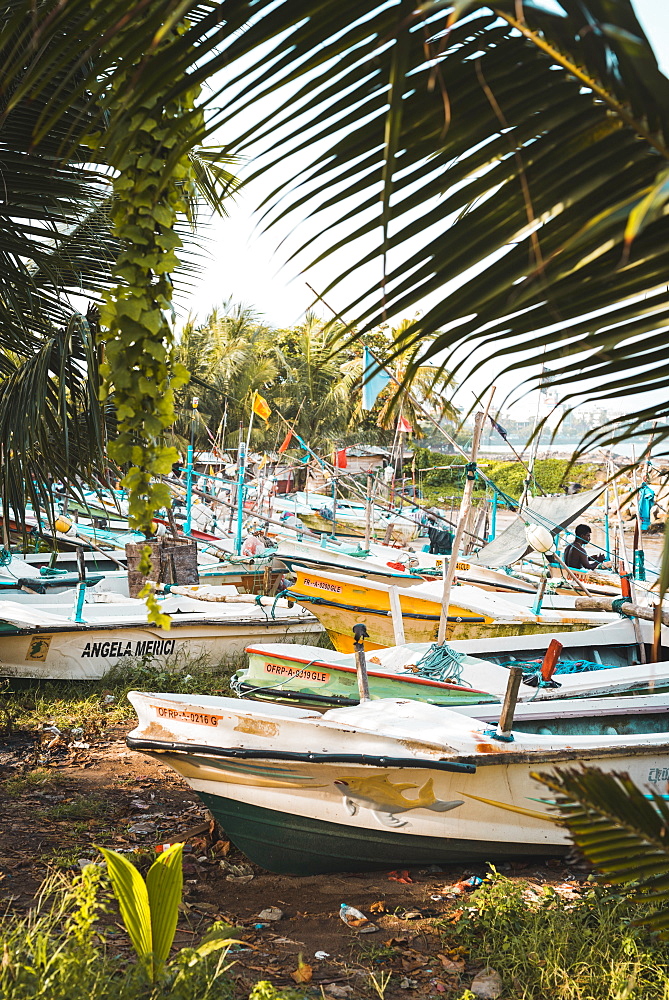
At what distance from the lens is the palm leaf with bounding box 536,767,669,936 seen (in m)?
1.93

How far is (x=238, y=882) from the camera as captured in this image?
217 inches

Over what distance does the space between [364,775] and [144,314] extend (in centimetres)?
375

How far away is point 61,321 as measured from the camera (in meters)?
5.67

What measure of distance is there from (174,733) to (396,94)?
15.8 feet

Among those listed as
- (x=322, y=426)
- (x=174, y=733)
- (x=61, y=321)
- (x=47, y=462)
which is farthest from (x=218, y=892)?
(x=322, y=426)

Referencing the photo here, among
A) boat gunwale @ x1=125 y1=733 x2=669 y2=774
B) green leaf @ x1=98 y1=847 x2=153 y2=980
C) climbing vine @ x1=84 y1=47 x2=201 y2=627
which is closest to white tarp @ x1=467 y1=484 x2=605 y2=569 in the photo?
boat gunwale @ x1=125 y1=733 x2=669 y2=774

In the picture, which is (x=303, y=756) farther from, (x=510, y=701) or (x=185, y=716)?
(x=510, y=701)

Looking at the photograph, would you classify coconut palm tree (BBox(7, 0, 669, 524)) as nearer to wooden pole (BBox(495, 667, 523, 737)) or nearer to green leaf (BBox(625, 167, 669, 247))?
green leaf (BBox(625, 167, 669, 247))

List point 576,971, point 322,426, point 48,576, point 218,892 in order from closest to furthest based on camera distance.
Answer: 1. point 576,971
2. point 218,892
3. point 48,576
4. point 322,426

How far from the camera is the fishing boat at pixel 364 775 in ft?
17.2

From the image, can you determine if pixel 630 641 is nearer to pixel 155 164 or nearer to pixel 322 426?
pixel 155 164

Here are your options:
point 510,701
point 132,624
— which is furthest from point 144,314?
point 132,624

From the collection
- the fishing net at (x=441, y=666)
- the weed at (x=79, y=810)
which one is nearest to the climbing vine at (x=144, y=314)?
the weed at (x=79, y=810)

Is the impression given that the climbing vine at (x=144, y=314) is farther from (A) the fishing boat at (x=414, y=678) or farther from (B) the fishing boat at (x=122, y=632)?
(B) the fishing boat at (x=122, y=632)
